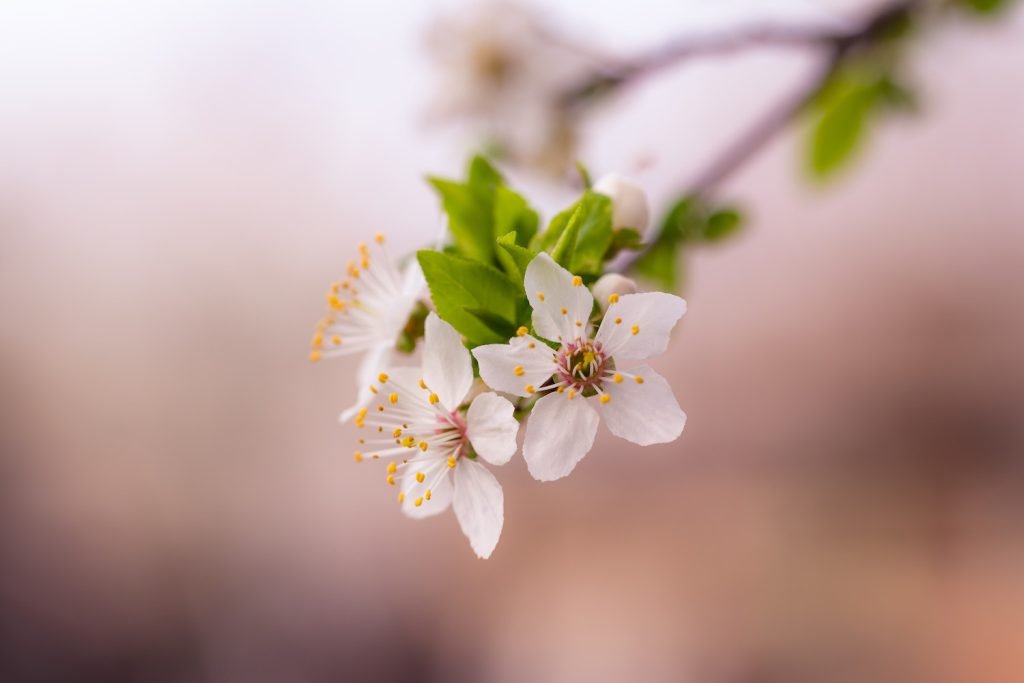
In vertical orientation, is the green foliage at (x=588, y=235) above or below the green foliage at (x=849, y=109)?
below

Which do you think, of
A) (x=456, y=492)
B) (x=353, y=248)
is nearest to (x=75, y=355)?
(x=353, y=248)

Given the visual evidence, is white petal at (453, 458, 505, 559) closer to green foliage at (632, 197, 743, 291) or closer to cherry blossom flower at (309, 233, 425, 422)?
cherry blossom flower at (309, 233, 425, 422)

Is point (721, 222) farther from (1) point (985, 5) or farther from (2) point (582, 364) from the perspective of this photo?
(1) point (985, 5)

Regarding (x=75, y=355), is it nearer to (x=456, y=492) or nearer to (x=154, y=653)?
(x=154, y=653)

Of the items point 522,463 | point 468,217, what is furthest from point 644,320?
point 522,463

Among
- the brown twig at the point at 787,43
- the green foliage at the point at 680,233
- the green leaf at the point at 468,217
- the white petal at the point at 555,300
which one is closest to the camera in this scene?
the white petal at the point at 555,300

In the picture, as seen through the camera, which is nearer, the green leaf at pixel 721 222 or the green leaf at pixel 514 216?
the green leaf at pixel 514 216

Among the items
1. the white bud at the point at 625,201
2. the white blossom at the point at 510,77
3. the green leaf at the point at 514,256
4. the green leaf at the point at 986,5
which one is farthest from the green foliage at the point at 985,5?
the green leaf at the point at 514,256

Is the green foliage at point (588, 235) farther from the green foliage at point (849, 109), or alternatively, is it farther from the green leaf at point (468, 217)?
the green foliage at point (849, 109)
